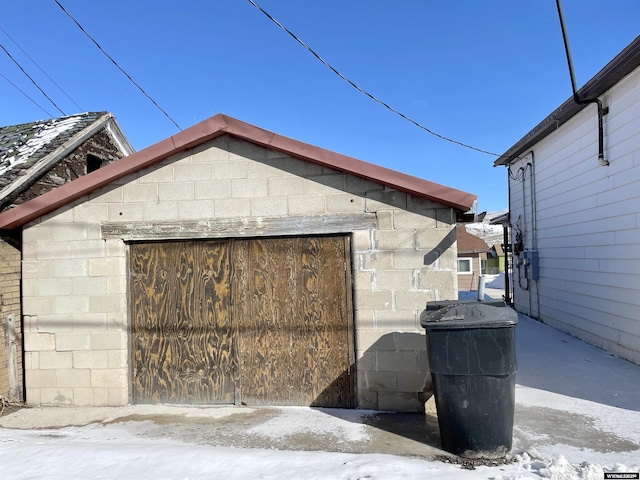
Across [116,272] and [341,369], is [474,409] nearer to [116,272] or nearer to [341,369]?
[341,369]

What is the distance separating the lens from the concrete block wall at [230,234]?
186 inches

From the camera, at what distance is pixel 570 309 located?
8789 mm

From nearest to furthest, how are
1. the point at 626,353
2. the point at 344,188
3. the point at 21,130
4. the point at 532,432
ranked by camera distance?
the point at 532,432, the point at 344,188, the point at 626,353, the point at 21,130

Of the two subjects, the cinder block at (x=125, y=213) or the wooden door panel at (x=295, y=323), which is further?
the cinder block at (x=125, y=213)

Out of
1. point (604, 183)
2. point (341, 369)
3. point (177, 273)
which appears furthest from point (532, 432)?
point (604, 183)

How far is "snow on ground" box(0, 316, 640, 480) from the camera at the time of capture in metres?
3.34

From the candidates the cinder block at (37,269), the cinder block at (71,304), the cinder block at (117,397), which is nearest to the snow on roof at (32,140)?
the cinder block at (37,269)

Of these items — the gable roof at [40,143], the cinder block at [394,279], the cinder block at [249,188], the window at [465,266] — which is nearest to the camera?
the cinder block at [394,279]

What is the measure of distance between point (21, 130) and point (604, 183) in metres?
11.0

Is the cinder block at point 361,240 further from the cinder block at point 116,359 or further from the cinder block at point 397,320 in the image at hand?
the cinder block at point 116,359

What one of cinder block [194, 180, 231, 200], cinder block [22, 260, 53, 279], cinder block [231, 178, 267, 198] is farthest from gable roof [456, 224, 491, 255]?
cinder block [22, 260, 53, 279]

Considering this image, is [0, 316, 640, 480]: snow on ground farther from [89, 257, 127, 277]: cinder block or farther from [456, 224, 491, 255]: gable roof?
[456, 224, 491, 255]: gable roof

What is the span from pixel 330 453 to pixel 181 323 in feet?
8.04

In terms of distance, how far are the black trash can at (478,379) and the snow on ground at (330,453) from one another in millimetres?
221
